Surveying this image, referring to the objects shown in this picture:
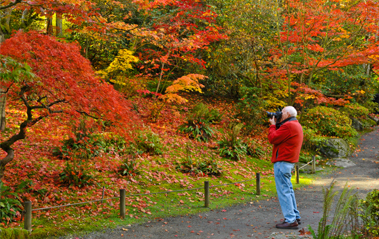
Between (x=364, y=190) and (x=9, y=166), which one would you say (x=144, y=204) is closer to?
(x=9, y=166)

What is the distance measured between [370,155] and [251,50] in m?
7.66

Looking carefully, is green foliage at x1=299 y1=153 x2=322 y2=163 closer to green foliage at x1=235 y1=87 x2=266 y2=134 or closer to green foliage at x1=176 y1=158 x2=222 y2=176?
green foliage at x1=235 y1=87 x2=266 y2=134

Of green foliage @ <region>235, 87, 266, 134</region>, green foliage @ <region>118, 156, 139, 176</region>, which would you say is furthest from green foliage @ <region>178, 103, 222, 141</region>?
green foliage @ <region>118, 156, 139, 176</region>

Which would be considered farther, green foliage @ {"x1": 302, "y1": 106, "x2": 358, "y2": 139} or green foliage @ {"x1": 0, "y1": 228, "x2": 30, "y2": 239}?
green foliage @ {"x1": 302, "y1": 106, "x2": 358, "y2": 139}

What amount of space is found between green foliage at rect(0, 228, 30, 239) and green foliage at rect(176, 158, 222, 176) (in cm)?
520

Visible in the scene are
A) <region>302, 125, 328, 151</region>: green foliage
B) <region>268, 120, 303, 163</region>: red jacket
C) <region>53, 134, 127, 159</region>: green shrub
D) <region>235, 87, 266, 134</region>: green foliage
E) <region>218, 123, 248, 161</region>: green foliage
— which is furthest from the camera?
<region>235, 87, 266, 134</region>: green foliage

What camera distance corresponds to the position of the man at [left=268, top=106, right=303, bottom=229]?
5211 mm

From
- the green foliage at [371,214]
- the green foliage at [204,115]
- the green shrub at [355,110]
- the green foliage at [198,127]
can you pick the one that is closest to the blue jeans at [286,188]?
the green foliage at [371,214]

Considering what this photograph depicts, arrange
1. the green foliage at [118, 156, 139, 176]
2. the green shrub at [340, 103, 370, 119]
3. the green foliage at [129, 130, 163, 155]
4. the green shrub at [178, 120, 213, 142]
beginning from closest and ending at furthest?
1. the green foliage at [118, 156, 139, 176]
2. the green foliage at [129, 130, 163, 155]
3. the green shrub at [178, 120, 213, 142]
4. the green shrub at [340, 103, 370, 119]

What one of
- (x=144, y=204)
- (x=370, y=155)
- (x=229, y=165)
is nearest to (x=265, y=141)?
(x=229, y=165)

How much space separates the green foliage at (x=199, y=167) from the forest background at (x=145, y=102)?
0.03 m

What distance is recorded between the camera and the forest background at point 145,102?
5492 mm

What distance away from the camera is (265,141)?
1469 centimetres

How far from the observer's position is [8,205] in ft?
18.1
